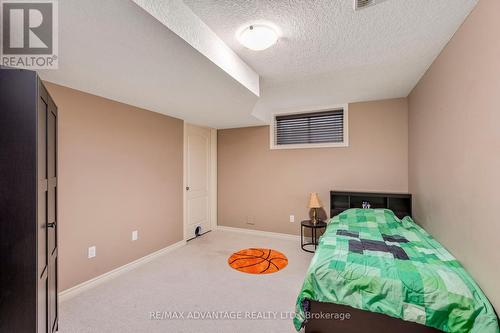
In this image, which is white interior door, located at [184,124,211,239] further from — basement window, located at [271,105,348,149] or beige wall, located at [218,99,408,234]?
basement window, located at [271,105,348,149]

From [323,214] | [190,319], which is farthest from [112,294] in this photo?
[323,214]

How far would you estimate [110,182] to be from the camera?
2.76 m

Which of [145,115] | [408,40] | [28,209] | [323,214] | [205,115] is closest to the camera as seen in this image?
[28,209]

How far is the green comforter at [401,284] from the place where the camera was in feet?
4.36

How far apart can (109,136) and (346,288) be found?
286 cm

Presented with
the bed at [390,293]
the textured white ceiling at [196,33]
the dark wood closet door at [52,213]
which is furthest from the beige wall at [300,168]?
the dark wood closet door at [52,213]

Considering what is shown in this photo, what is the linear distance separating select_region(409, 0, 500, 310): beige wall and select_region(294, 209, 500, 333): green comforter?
15 cm

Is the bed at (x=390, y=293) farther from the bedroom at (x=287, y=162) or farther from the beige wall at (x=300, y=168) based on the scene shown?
the beige wall at (x=300, y=168)

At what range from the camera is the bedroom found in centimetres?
130

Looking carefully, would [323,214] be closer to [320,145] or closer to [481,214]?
[320,145]

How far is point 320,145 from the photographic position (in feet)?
12.8

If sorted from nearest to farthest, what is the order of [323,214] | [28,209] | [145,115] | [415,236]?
[28,209] < [415,236] < [145,115] < [323,214]

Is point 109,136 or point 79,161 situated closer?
point 79,161

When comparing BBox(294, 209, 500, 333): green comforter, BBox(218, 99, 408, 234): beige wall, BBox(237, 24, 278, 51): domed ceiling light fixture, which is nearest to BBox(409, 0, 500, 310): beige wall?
BBox(294, 209, 500, 333): green comforter
